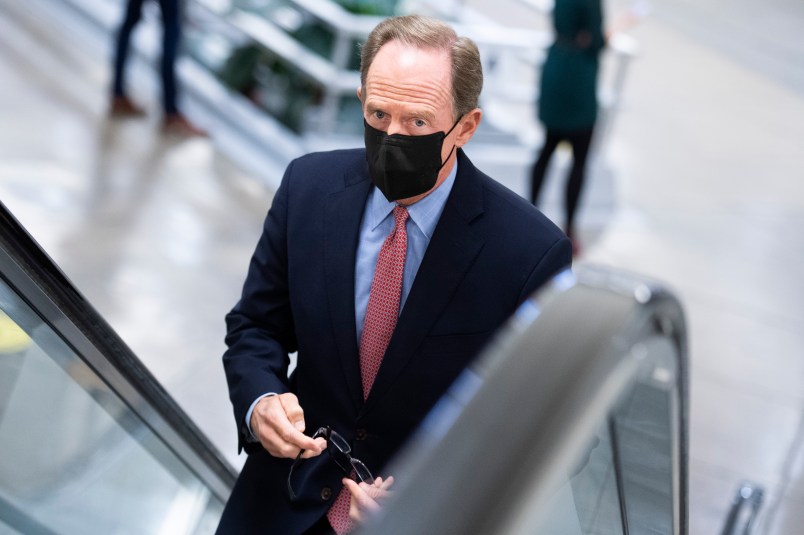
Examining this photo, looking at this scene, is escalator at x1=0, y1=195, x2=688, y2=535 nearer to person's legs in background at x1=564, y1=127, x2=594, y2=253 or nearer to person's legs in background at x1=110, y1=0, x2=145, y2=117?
person's legs in background at x1=564, y1=127, x2=594, y2=253

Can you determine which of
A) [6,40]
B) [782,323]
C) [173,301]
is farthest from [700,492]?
[6,40]

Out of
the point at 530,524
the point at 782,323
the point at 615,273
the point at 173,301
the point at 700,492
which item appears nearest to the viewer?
the point at 530,524

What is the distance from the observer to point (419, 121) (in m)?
1.74

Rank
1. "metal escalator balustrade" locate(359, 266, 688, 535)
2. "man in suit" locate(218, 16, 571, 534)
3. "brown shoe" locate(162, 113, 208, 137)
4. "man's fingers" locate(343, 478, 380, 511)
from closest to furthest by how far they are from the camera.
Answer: "metal escalator balustrade" locate(359, 266, 688, 535), "man's fingers" locate(343, 478, 380, 511), "man in suit" locate(218, 16, 571, 534), "brown shoe" locate(162, 113, 208, 137)

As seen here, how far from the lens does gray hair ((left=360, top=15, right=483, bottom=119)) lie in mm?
1703

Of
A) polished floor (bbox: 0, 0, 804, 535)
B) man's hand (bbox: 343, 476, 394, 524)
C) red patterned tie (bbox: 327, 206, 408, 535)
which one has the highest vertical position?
red patterned tie (bbox: 327, 206, 408, 535)

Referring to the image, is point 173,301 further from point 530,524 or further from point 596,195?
point 530,524

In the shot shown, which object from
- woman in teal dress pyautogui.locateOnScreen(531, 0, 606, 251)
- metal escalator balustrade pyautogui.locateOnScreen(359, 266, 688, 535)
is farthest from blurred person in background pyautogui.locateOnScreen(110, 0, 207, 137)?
metal escalator balustrade pyautogui.locateOnScreen(359, 266, 688, 535)

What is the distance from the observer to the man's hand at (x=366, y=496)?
1.63 m

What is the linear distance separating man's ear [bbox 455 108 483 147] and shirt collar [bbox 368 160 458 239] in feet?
0.21

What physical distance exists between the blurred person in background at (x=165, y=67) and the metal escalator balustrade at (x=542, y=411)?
5.32 meters

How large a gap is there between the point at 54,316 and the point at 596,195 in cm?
450

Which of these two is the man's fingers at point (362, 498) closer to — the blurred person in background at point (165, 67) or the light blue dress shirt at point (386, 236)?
the light blue dress shirt at point (386, 236)

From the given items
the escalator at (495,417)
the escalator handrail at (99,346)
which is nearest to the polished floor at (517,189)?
the escalator handrail at (99,346)
